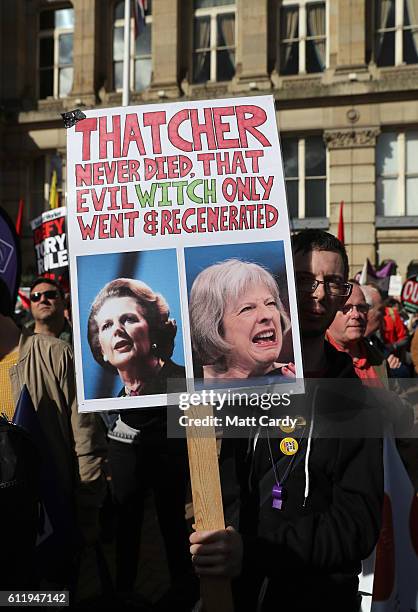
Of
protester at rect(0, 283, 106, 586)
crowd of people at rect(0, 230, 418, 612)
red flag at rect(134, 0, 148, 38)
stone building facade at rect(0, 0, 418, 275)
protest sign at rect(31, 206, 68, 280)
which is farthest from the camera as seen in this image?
stone building facade at rect(0, 0, 418, 275)

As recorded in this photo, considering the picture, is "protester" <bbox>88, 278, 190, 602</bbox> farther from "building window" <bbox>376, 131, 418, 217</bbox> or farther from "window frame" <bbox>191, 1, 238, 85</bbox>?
"window frame" <bbox>191, 1, 238, 85</bbox>

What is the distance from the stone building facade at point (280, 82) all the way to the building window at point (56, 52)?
0.04 metres

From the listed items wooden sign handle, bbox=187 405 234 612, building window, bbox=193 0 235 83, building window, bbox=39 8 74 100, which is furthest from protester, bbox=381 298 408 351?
building window, bbox=39 8 74 100

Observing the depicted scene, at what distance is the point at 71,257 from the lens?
7.09ft

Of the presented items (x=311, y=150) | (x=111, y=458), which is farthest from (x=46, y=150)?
(x=111, y=458)

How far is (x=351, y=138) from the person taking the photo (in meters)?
18.7

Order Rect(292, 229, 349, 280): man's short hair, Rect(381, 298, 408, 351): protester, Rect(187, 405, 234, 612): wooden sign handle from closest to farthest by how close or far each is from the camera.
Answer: Rect(187, 405, 234, 612): wooden sign handle
Rect(292, 229, 349, 280): man's short hair
Rect(381, 298, 408, 351): protester

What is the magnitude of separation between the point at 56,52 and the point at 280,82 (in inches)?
328

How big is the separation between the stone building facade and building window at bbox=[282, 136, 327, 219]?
3 cm

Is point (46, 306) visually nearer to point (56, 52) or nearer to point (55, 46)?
point (56, 52)

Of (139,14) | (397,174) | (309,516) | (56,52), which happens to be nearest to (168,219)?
(309,516)

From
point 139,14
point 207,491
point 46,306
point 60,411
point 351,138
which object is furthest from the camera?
point 351,138

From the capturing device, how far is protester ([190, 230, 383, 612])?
1.88m

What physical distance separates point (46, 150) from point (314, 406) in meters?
20.9
